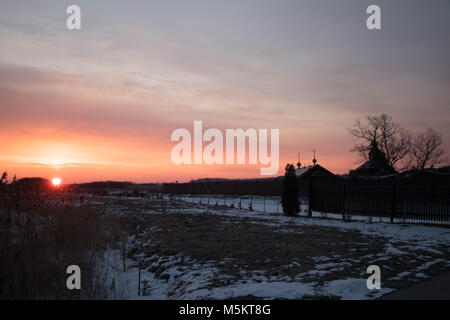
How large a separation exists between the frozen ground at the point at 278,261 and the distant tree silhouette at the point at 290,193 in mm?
5317

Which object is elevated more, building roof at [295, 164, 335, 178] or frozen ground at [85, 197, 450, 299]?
building roof at [295, 164, 335, 178]

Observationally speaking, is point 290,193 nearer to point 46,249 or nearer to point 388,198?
point 388,198

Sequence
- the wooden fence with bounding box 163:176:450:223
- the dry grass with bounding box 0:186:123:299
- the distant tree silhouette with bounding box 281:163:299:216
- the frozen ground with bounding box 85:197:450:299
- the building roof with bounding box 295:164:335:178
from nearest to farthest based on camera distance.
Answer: the frozen ground with bounding box 85:197:450:299
the dry grass with bounding box 0:186:123:299
the wooden fence with bounding box 163:176:450:223
the distant tree silhouette with bounding box 281:163:299:216
the building roof with bounding box 295:164:335:178

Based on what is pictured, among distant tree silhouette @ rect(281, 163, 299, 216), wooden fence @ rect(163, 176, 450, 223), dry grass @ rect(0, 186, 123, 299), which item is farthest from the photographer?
distant tree silhouette @ rect(281, 163, 299, 216)

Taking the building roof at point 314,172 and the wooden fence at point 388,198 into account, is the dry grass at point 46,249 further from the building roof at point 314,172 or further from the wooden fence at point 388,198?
the building roof at point 314,172

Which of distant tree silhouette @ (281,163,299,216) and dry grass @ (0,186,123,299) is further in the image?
distant tree silhouette @ (281,163,299,216)

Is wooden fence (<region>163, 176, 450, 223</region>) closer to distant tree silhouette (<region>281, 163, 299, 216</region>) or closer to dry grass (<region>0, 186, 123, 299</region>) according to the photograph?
distant tree silhouette (<region>281, 163, 299, 216</region>)

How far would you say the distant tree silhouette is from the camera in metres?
17.2

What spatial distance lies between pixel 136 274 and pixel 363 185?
11.7 metres

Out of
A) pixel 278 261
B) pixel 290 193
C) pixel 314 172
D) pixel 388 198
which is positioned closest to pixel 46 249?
pixel 278 261

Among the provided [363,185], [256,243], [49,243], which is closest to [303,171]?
[363,185]

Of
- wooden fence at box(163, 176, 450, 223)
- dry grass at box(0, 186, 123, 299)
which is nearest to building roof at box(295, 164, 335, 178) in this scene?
wooden fence at box(163, 176, 450, 223)

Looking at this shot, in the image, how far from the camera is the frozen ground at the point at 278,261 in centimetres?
518

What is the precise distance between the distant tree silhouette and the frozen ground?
17.4ft
